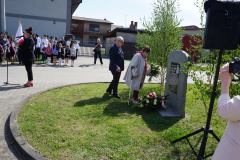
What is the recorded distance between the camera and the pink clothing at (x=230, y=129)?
178 cm

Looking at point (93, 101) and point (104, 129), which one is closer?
point (104, 129)

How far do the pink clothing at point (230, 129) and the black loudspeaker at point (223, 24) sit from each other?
1.28m

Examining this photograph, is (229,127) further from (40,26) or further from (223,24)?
(40,26)

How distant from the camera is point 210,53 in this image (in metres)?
4.30

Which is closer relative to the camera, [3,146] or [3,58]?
[3,146]

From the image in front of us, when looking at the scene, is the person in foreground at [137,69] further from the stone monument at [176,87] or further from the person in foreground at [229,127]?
the person in foreground at [229,127]

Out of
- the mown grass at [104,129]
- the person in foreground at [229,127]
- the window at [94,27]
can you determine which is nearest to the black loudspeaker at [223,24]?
the person in foreground at [229,127]

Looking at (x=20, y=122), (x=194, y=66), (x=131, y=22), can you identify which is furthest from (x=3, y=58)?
(x=131, y=22)

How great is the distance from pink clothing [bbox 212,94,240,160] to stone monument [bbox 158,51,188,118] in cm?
340

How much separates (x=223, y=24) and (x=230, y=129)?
1543mm

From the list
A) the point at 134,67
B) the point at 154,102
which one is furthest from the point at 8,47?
the point at 154,102

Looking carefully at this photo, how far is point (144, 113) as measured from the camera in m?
6.07

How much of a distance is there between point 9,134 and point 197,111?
5184 mm

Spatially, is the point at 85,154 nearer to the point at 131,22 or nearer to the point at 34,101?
the point at 34,101
